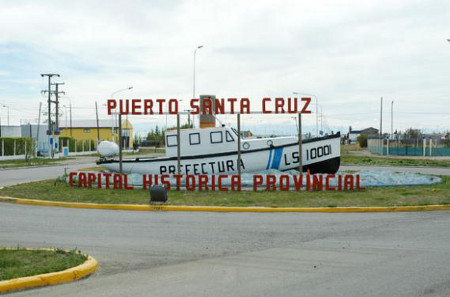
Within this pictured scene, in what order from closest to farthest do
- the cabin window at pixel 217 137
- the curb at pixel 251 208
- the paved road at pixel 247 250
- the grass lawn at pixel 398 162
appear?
1. the paved road at pixel 247 250
2. the curb at pixel 251 208
3. the cabin window at pixel 217 137
4. the grass lawn at pixel 398 162

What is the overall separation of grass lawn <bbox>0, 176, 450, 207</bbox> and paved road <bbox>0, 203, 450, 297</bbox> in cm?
169

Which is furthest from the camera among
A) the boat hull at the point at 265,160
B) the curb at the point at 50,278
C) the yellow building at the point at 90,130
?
the yellow building at the point at 90,130

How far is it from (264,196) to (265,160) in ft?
19.5

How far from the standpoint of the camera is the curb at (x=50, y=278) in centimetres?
669

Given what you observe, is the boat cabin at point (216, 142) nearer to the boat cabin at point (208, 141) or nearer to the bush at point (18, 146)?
the boat cabin at point (208, 141)

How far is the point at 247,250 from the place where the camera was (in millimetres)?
9242

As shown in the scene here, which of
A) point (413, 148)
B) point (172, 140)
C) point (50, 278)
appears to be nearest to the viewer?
point (50, 278)

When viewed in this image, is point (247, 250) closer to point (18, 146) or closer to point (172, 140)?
point (172, 140)

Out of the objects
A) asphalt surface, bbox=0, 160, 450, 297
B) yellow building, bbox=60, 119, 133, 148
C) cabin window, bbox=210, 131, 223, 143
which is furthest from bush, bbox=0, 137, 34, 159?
yellow building, bbox=60, 119, 133, 148

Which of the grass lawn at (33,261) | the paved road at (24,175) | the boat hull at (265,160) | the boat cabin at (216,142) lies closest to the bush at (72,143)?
the paved road at (24,175)

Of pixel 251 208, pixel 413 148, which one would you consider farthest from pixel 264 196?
pixel 413 148

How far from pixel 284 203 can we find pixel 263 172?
7.65 metres

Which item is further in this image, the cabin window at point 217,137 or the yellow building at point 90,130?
the yellow building at point 90,130

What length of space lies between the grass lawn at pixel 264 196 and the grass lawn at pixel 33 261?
288 inches
